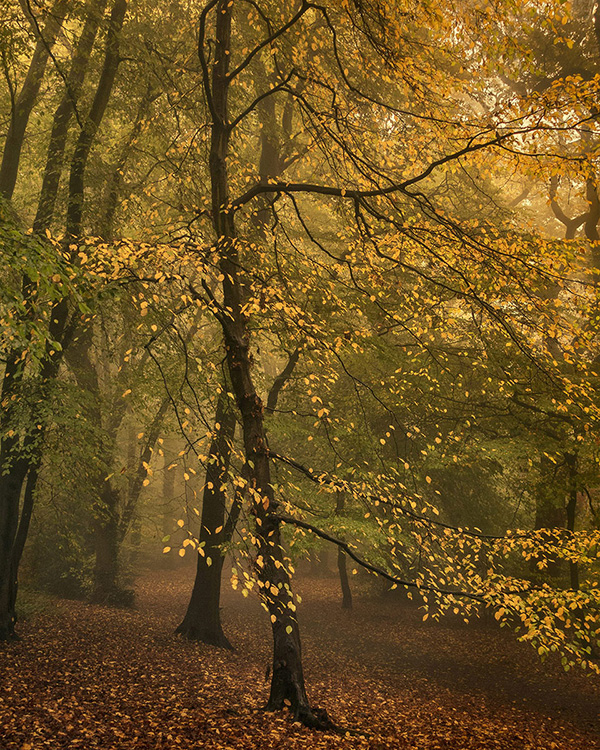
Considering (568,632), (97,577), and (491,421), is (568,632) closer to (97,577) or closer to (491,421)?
(491,421)

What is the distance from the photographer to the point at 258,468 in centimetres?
641

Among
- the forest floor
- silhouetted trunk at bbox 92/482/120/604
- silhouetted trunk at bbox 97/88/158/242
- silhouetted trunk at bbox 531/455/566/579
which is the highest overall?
silhouetted trunk at bbox 97/88/158/242

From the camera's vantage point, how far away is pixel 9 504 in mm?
9859

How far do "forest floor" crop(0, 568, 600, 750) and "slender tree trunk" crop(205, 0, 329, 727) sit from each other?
36 cm

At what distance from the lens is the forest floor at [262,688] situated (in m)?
6.11

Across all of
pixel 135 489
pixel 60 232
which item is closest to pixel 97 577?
pixel 135 489

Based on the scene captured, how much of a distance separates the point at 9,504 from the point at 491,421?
10.2m

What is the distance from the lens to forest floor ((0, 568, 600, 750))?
6.11 meters

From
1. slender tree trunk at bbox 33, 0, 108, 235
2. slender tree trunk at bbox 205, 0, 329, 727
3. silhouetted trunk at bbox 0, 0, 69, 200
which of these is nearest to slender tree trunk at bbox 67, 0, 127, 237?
slender tree trunk at bbox 33, 0, 108, 235

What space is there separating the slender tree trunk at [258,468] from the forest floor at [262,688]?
358 millimetres

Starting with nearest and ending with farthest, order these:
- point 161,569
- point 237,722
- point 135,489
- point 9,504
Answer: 1. point 237,722
2. point 9,504
3. point 135,489
4. point 161,569

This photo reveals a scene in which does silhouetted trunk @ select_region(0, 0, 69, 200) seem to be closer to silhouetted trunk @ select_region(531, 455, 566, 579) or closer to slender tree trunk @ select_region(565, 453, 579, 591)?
silhouetted trunk @ select_region(531, 455, 566, 579)

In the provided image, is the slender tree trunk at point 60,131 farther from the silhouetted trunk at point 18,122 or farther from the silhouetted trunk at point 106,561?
the silhouetted trunk at point 106,561

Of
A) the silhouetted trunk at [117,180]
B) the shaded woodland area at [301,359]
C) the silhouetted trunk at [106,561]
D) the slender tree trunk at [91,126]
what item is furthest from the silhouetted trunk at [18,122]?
the silhouetted trunk at [106,561]
